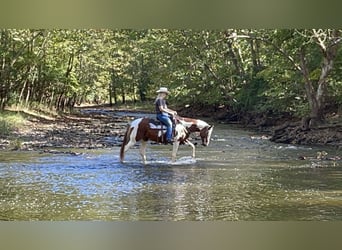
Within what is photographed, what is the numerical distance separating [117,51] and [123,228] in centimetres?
164

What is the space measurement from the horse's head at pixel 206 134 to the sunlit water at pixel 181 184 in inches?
2.3

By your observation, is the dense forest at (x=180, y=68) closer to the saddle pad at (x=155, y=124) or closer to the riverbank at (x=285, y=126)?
the riverbank at (x=285, y=126)

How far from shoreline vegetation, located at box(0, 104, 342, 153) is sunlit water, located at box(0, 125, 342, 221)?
124 mm

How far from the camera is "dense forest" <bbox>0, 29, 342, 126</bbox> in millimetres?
4617

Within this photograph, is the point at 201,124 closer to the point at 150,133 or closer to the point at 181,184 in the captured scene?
the point at 150,133

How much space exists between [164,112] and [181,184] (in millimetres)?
672

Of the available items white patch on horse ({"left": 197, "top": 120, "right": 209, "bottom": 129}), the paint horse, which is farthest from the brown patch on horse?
white patch on horse ({"left": 197, "top": 120, "right": 209, "bottom": 129})

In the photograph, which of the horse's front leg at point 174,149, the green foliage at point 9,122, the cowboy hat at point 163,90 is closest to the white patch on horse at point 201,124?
the horse's front leg at point 174,149

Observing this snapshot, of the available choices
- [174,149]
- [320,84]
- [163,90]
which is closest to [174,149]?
[174,149]

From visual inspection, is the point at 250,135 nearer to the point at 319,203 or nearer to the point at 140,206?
the point at 319,203

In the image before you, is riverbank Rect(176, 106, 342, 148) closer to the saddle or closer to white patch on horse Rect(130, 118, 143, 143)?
the saddle
